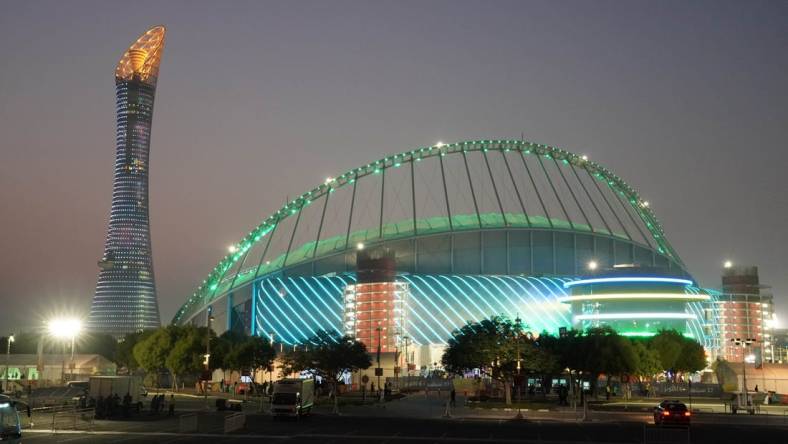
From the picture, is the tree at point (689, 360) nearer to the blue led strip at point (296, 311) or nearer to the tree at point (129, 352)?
the blue led strip at point (296, 311)

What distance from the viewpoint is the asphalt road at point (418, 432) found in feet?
137

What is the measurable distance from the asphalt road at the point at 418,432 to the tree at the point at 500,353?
73.4 ft

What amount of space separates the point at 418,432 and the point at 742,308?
497 ft

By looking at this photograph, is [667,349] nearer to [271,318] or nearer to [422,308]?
[422,308]

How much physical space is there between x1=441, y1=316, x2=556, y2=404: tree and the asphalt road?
22380mm

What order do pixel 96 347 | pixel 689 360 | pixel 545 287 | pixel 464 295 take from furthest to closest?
pixel 96 347, pixel 545 287, pixel 464 295, pixel 689 360

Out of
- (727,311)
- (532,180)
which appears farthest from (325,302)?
(727,311)

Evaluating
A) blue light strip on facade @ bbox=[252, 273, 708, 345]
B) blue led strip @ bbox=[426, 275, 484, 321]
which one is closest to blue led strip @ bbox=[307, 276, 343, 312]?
blue light strip on facade @ bbox=[252, 273, 708, 345]

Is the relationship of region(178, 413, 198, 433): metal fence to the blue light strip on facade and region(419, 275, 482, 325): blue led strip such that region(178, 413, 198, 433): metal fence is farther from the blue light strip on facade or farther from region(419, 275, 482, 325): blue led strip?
region(419, 275, 482, 325): blue led strip

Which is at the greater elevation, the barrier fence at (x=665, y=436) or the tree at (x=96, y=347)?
the tree at (x=96, y=347)

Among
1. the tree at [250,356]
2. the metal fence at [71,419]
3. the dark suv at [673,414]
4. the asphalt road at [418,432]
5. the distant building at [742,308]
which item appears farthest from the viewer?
the distant building at [742,308]

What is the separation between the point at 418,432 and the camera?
47.3 m

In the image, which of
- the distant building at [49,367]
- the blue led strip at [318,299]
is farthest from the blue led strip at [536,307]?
the distant building at [49,367]

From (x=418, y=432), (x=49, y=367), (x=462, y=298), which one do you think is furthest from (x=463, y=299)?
(x=418, y=432)
